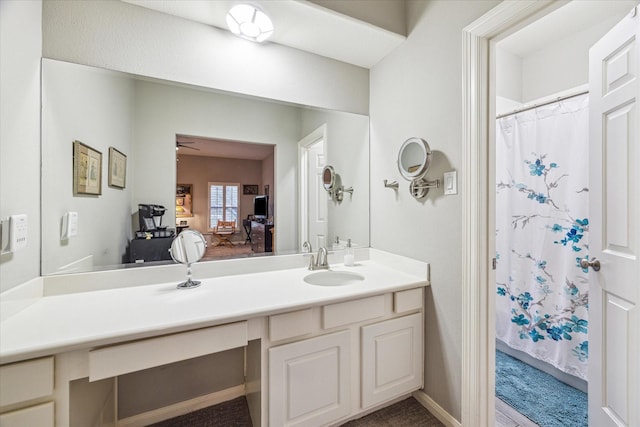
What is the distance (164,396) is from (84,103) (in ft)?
5.27

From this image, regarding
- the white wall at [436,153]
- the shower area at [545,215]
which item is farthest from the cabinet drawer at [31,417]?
the shower area at [545,215]

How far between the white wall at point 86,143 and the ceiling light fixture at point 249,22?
0.64 meters

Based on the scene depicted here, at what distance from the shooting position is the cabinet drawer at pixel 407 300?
56.6 inches

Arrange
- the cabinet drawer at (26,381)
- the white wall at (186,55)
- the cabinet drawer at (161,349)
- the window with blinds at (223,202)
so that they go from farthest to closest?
the window with blinds at (223,202) < the white wall at (186,55) < the cabinet drawer at (161,349) < the cabinet drawer at (26,381)

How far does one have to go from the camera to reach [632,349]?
3.42 feet

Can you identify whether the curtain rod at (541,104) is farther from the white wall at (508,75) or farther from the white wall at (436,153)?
the white wall at (436,153)

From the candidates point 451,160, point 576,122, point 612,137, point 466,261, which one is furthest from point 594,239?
point 576,122

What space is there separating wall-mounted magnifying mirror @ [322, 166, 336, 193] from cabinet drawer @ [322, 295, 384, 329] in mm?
916

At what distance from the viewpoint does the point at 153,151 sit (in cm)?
145

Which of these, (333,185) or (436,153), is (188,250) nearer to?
(333,185)

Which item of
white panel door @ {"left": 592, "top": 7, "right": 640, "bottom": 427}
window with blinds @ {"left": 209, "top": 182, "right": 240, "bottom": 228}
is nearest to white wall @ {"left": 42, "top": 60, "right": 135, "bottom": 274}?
window with blinds @ {"left": 209, "top": 182, "right": 240, "bottom": 228}

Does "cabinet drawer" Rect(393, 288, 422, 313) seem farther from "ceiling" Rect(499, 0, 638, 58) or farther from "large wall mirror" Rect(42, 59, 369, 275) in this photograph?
"ceiling" Rect(499, 0, 638, 58)

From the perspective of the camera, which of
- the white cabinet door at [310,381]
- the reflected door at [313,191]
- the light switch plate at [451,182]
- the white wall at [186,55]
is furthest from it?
the reflected door at [313,191]

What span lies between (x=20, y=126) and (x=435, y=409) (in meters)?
2.37
